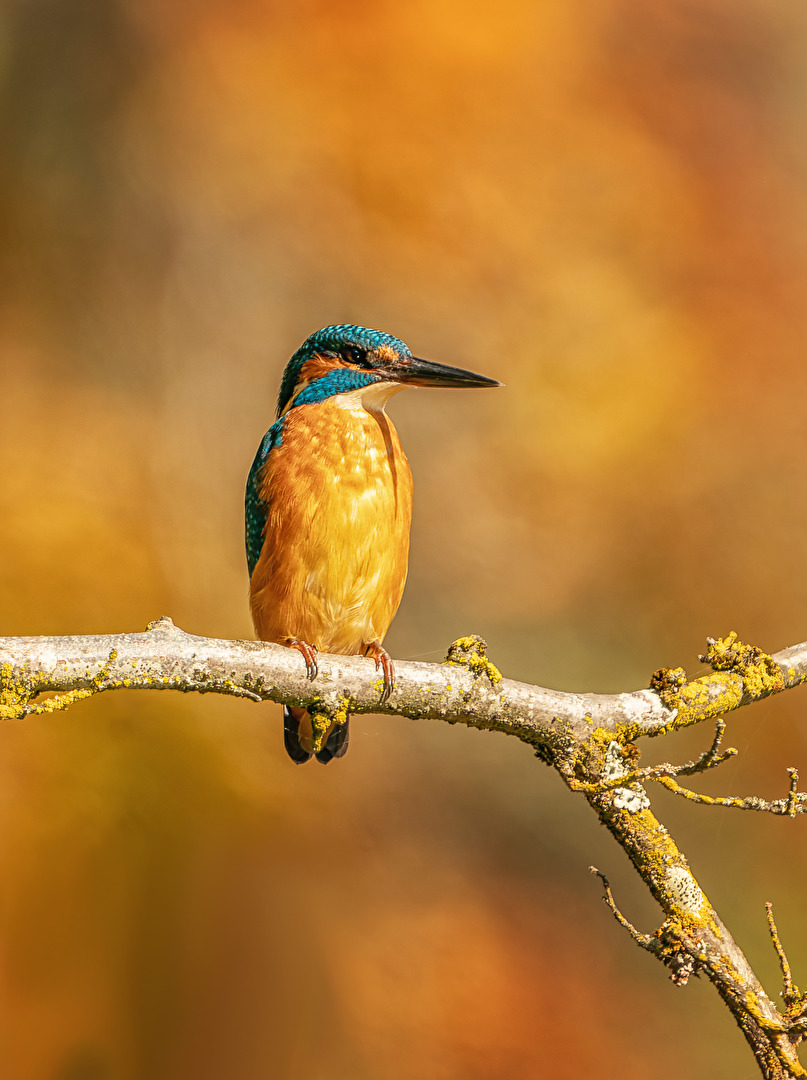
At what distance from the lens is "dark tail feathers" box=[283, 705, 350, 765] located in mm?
2236

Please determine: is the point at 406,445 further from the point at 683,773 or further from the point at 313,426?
the point at 683,773

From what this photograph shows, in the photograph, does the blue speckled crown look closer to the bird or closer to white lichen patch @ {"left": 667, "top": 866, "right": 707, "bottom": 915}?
the bird

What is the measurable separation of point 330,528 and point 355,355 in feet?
1.29

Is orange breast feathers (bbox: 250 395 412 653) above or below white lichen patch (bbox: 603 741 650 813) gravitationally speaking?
above

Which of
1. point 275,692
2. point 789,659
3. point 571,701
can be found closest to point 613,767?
point 571,701

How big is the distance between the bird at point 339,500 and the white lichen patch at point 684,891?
761 millimetres

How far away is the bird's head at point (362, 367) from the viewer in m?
2.05

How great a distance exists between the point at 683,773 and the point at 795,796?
166 millimetres

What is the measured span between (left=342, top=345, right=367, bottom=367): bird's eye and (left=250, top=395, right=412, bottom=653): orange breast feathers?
0.26 ft

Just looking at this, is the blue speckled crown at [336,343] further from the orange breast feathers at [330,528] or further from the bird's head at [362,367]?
the orange breast feathers at [330,528]

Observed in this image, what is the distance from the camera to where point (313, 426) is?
2.10 meters

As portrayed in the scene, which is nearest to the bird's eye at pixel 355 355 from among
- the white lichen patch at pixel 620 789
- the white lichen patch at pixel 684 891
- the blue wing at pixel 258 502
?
the blue wing at pixel 258 502

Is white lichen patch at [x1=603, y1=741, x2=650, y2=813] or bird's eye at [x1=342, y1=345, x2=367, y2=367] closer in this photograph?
white lichen patch at [x1=603, y1=741, x2=650, y2=813]

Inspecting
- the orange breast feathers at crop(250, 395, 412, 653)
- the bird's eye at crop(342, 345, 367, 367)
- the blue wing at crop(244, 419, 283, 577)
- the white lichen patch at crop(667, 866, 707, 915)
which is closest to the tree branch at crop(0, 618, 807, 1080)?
the white lichen patch at crop(667, 866, 707, 915)
